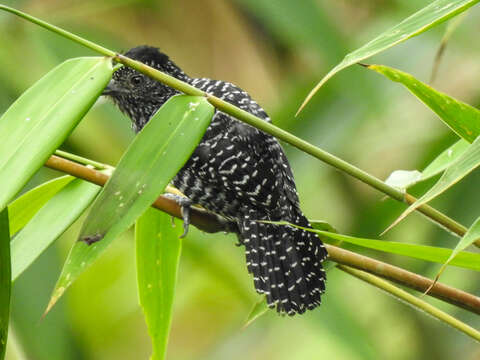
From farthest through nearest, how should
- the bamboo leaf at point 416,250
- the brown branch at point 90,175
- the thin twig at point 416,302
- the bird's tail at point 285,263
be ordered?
the bird's tail at point 285,263 → the thin twig at point 416,302 → the brown branch at point 90,175 → the bamboo leaf at point 416,250

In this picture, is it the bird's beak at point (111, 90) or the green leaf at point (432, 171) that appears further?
the bird's beak at point (111, 90)

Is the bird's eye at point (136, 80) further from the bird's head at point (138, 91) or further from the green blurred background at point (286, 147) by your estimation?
the green blurred background at point (286, 147)

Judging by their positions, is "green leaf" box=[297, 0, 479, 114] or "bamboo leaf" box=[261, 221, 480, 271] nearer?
"green leaf" box=[297, 0, 479, 114]

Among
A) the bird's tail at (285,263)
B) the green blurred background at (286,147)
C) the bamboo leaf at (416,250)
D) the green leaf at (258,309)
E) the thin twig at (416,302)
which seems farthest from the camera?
the green blurred background at (286,147)

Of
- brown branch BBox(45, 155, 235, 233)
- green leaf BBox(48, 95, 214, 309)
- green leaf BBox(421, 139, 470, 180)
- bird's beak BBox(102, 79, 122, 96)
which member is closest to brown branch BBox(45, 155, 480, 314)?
brown branch BBox(45, 155, 235, 233)

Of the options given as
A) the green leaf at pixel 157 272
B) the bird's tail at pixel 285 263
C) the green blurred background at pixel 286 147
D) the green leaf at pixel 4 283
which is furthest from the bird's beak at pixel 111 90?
the green leaf at pixel 4 283

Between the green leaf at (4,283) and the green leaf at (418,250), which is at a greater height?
the green leaf at (418,250)

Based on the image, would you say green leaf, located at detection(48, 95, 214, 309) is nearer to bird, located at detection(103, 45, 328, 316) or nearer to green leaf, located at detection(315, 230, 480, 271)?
green leaf, located at detection(315, 230, 480, 271)

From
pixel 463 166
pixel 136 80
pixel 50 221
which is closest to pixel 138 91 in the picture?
pixel 136 80
